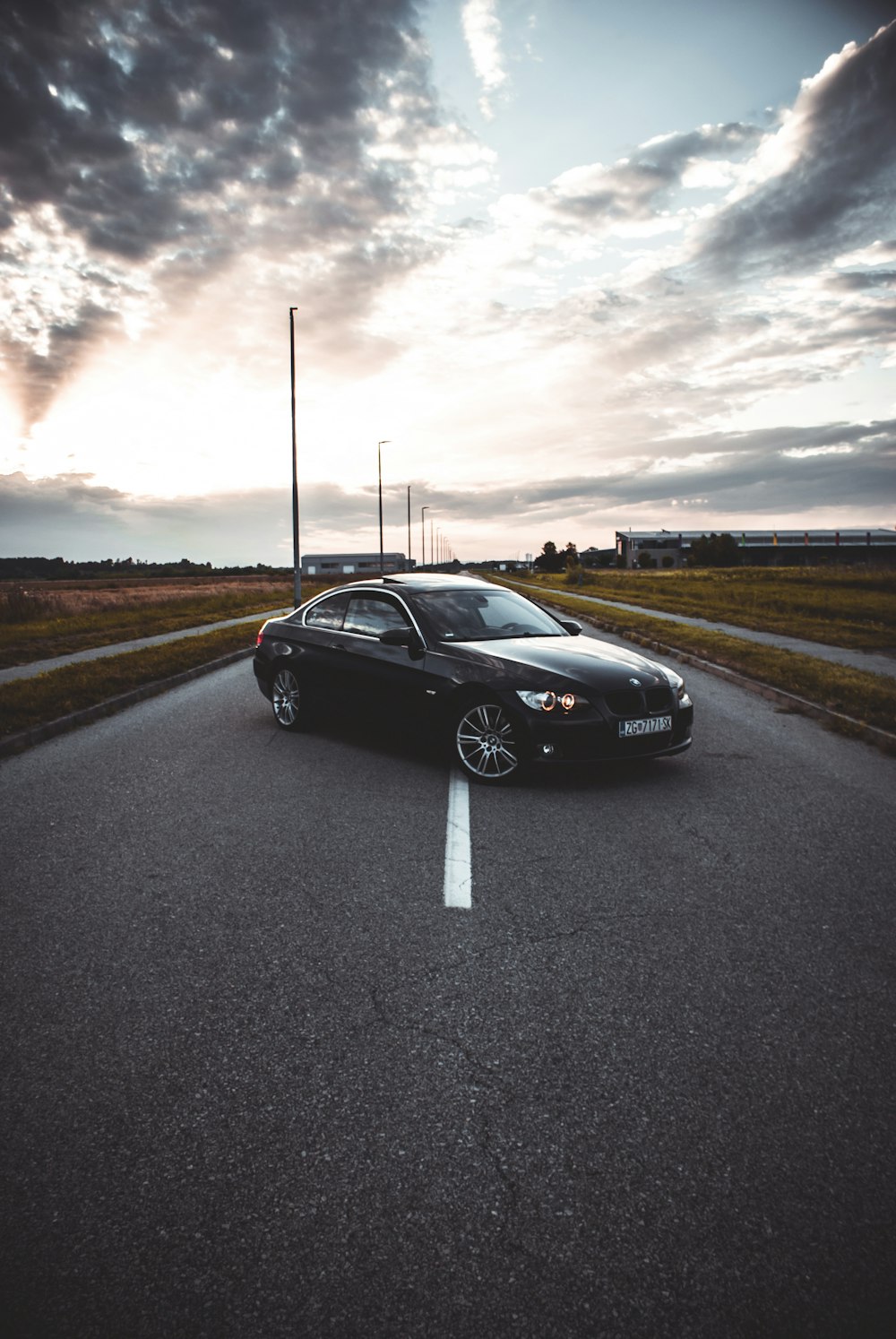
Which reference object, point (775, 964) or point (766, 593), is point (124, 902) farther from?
point (766, 593)

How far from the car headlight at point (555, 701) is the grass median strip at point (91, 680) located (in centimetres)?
533

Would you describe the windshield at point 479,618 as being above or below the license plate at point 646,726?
above

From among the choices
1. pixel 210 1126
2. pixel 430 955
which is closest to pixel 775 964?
pixel 430 955

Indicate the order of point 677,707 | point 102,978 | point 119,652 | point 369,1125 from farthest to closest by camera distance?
point 119,652 < point 677,707 < point 102,978 < point 369,1125

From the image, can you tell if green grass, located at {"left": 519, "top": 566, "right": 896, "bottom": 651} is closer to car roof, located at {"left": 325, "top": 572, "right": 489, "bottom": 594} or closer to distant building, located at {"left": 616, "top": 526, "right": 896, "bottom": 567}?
car roof, located at {"left": 325, "top": 572, "right": 489, "bottom": 594}

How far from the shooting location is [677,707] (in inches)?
232

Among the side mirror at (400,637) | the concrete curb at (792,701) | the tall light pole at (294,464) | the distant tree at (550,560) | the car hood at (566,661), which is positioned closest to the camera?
the car hood at (566,661)

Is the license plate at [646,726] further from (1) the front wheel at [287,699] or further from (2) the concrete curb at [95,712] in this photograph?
(2) the concrete curb at [95,712]

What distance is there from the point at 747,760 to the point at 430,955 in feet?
14.3

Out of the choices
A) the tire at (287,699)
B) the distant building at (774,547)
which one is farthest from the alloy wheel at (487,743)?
the distant building at (774,547)

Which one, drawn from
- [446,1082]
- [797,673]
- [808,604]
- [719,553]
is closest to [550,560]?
[719,553]

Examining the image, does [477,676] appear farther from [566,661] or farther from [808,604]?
[808,604]

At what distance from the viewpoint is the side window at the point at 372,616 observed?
683cm

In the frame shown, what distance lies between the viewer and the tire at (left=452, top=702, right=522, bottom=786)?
575 centimetres
